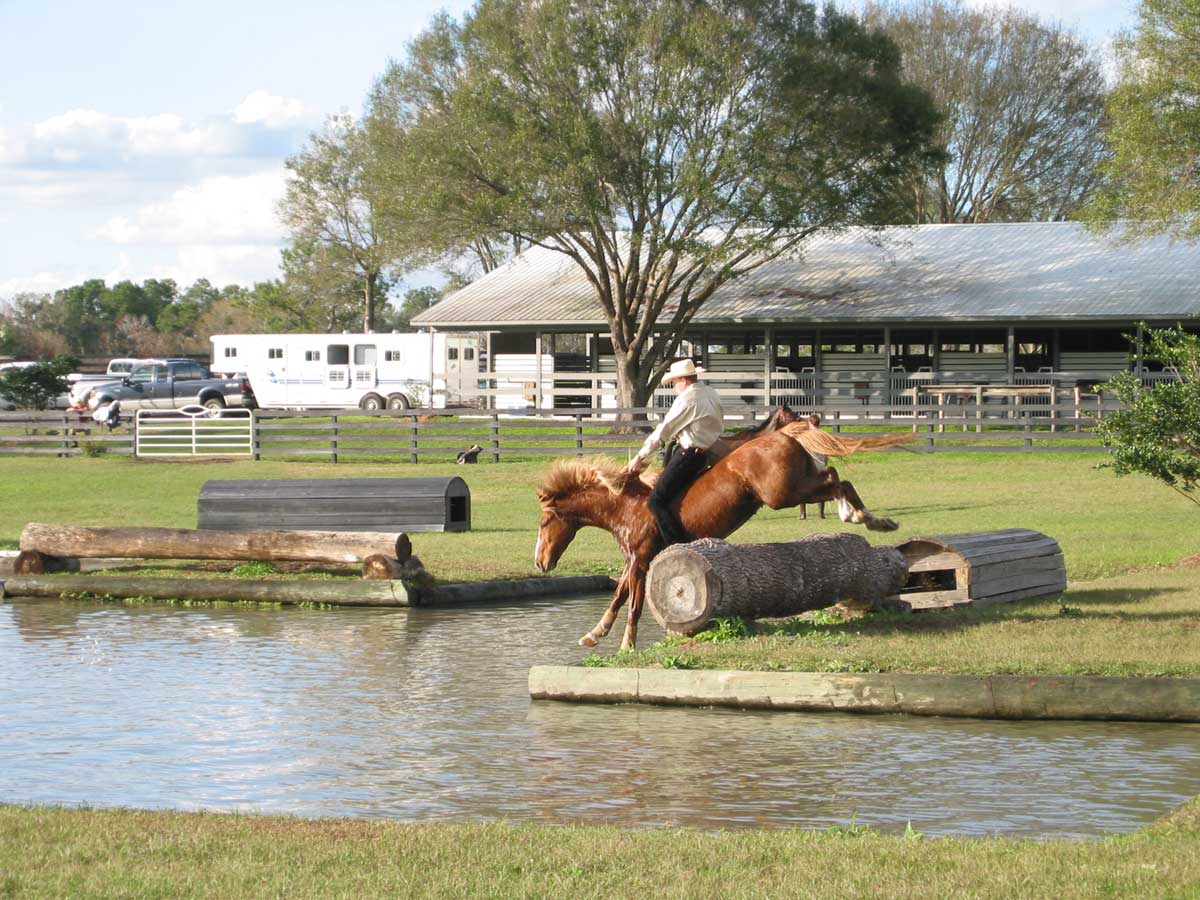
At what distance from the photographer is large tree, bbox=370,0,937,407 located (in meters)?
41.8

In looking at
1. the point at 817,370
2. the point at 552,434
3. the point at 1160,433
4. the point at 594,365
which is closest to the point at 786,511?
the point at 1160,433

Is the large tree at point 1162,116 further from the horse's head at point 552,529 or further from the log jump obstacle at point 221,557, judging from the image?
the horse's head at point 552,529

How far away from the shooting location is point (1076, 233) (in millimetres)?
51438

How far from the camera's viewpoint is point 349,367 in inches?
2517

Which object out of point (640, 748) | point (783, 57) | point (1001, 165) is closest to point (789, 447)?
point (640, 748)

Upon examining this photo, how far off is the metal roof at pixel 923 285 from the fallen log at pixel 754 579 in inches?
1235

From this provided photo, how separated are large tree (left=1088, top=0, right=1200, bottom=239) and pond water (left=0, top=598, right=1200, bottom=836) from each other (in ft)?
102

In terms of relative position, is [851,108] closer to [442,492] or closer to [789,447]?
[442,492]

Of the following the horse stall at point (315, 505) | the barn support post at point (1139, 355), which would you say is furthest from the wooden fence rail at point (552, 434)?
the horse stall at point (315, 505)

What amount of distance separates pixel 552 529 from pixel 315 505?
320 inches

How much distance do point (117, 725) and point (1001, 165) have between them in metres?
70.9

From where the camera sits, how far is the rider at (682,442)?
1227cm

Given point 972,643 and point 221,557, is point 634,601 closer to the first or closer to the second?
point 972,643

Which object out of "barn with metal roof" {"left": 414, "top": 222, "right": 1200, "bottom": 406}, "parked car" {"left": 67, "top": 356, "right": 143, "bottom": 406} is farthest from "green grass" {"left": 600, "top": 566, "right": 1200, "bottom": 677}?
"parked car" {"left": 67, "top": 356, "right": 143, "bottom": 406}
